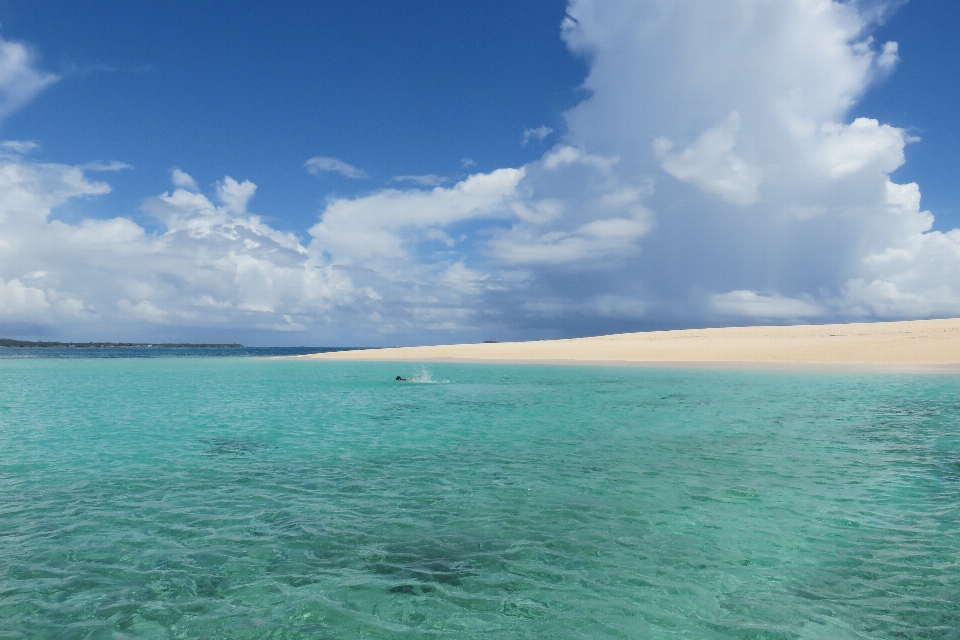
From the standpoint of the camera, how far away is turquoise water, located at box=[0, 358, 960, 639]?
7363 millimetres

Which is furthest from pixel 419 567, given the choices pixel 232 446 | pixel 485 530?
pixel 232 446

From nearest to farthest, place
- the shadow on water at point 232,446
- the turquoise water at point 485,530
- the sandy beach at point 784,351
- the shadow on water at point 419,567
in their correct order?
the turquoise water at point 485,530
the shadow on water at point 419,567
the shadow on water at point 232,446
the sandy beach at point 784,351

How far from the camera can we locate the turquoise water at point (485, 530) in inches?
290

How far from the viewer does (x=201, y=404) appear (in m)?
31.8

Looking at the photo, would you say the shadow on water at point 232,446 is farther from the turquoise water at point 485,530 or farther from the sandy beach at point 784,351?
the sandy beach at point 784,351

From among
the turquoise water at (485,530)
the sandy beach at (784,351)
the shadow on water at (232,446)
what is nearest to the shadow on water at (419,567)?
the turquoise water at (485,530)

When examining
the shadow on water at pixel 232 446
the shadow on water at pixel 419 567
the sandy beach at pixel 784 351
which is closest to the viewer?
the shadow on water at pixel 419 567

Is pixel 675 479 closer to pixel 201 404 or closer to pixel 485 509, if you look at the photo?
pixel 485 509

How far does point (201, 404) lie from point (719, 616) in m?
30.8

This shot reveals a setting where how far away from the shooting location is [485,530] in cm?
1042

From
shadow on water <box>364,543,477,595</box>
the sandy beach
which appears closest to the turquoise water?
shadow on water <box>364,543,477,595</box>

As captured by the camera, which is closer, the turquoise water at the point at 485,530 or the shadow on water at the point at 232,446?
the turquoise water at the point at 485,530

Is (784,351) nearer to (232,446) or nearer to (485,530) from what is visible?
(232,446)

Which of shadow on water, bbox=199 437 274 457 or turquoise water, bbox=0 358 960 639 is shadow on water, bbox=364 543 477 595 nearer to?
turquoise water, bbox=0 358 960 639
